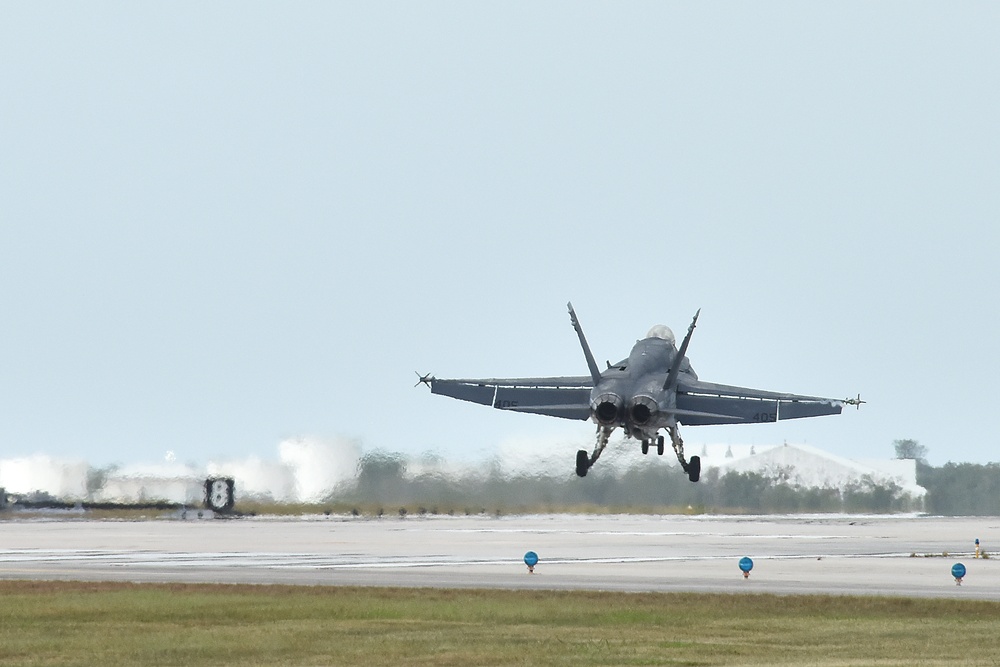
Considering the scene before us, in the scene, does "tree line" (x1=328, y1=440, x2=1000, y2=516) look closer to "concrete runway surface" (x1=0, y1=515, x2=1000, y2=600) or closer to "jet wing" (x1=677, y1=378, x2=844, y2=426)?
"concrete runway surface" (x1=0, y1=515, x2=1000, y2=600)

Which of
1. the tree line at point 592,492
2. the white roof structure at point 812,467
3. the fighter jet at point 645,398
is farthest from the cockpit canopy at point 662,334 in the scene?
the white roof structure at point 812,467

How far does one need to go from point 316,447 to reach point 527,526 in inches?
424

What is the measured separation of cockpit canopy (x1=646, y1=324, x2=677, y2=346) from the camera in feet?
188

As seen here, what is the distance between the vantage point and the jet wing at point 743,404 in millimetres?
56812

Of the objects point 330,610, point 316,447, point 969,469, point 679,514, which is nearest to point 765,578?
point 330,610

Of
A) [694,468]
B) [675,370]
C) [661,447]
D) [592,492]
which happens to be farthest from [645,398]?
[592,492]

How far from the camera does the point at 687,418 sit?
55.8 meters

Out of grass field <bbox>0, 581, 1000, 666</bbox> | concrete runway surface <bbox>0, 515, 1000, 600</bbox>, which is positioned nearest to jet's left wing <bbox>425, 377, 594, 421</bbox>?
concrete runway surface <bbox>0, 515, 1000, 600</bbox>

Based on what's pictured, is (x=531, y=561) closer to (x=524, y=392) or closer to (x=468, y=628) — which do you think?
(x=468, y=628)

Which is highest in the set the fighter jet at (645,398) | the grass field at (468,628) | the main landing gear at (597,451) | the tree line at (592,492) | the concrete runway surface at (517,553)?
the fighter jet at (645,398)

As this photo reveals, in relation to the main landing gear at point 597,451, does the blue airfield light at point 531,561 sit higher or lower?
lower

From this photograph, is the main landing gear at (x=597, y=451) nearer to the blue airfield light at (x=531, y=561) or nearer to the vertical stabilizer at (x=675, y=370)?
the vertical stabilizer at (x=675, y=370)

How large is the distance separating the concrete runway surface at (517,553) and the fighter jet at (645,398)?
434 centimetres

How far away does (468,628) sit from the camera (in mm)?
28469
